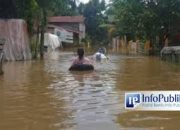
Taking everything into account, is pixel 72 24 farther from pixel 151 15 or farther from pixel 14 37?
pixel 14 37

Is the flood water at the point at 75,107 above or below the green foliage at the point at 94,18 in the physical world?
below

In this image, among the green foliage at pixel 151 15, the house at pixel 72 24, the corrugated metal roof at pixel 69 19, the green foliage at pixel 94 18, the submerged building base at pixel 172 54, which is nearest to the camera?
the submerged building base at pixel 172 54

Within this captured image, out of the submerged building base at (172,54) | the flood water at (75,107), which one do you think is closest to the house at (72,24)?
the submerged building base at (172,54)

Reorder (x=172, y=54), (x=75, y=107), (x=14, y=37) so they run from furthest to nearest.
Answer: (x=14, y=37) → (x=172, y=54) → (x=75, y=107)

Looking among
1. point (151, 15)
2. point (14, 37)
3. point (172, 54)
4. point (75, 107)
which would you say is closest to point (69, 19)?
point (151, 15)

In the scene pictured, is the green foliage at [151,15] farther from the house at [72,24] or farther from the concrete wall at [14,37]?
the house at [72,24]

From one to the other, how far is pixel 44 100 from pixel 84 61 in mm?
8755

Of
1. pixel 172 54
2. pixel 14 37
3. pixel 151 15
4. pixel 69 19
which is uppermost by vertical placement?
pixel 69 19

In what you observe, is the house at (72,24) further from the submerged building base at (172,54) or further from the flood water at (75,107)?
the flood water at (75,107)

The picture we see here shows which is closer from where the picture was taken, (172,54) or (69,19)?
(172,54)

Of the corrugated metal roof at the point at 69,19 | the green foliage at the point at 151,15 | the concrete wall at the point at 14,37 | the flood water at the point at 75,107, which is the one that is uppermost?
the corrugated metal roof at the point at 69,19

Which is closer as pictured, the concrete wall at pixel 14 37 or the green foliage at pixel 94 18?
the concrete wall at pixel 14 37

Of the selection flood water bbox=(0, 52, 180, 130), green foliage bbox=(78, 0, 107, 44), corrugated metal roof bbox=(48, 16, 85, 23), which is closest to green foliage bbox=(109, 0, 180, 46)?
flood water bbox=(0, 52, 180, 130)

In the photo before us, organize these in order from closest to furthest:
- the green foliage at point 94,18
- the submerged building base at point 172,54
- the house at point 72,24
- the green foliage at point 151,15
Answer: the submerged building base at point 172,54
the green foliage at point 151,15
the house at point 72,24
the green foliage at point 94,18
